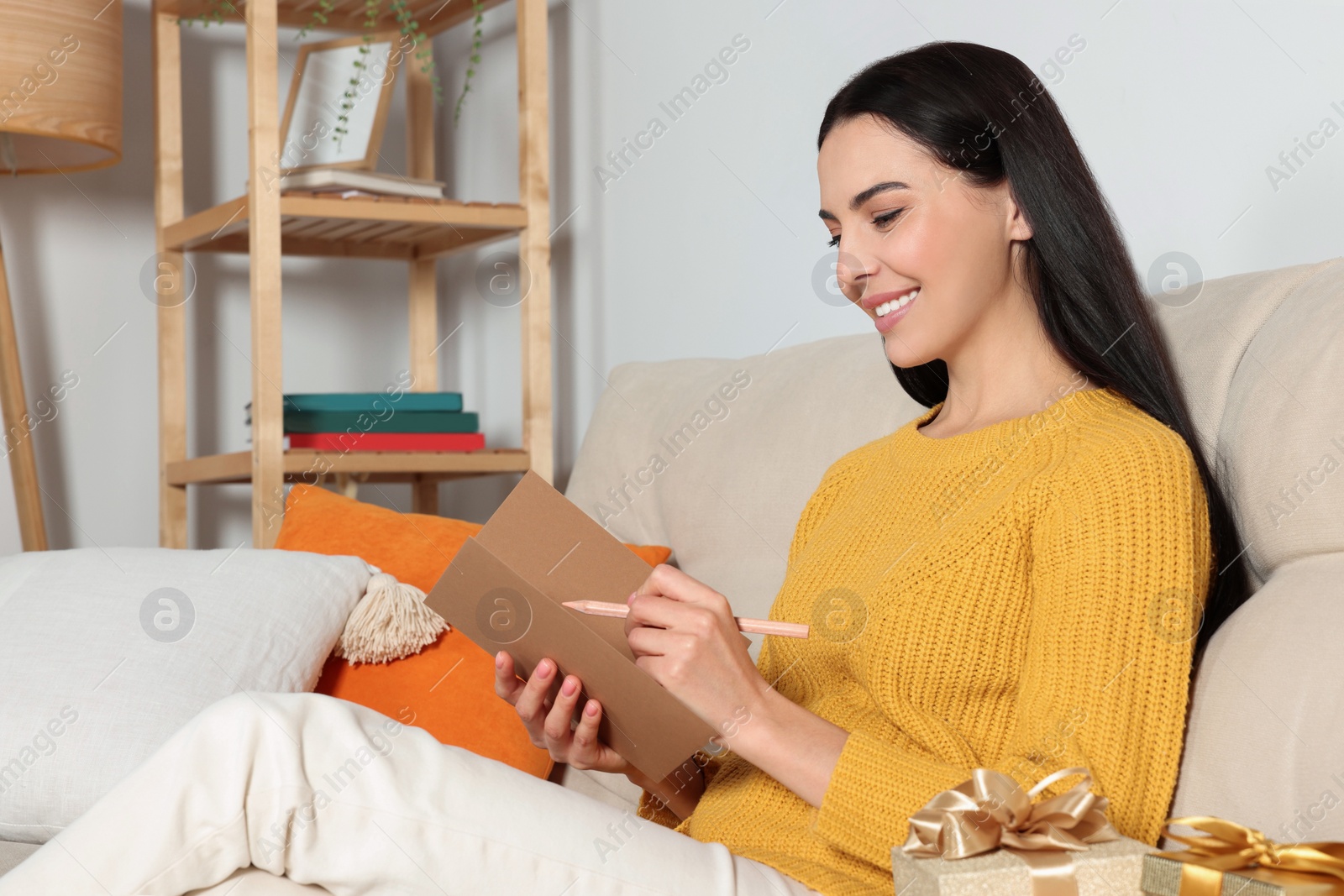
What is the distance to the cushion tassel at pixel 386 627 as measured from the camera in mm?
1431

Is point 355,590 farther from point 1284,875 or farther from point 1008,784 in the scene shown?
point 1284,875

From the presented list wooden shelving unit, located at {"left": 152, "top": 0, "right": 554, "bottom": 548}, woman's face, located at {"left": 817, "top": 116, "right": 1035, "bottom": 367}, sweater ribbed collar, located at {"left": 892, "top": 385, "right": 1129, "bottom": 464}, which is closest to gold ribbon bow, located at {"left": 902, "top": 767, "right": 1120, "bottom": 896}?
sweater ribbed collar, located at {"left": 892, "top": 385, "right": 1129, "bottom": 464}

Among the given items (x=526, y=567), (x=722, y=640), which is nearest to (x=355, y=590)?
(x=526, y=567)

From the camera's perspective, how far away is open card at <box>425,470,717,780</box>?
90 centimetres

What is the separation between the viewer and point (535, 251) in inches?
87.4

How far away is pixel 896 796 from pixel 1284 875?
300 mm

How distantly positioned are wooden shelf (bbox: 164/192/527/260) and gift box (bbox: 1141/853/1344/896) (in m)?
1.78

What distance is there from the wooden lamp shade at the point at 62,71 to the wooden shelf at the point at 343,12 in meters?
0.27

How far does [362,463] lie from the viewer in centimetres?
214

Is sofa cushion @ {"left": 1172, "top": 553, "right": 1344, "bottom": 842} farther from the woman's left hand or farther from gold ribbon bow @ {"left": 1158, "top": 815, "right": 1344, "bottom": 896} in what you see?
the woman's left hand

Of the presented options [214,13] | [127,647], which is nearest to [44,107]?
[214,13]

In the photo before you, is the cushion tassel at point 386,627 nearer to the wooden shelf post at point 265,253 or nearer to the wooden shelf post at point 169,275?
the wooden shelf post at point 265,253

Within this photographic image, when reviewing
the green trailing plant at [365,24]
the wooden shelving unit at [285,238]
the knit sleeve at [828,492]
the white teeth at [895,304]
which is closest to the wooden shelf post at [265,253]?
the wooden shelving unit at [285,238]

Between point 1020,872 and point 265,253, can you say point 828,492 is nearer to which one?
point 1020,872
